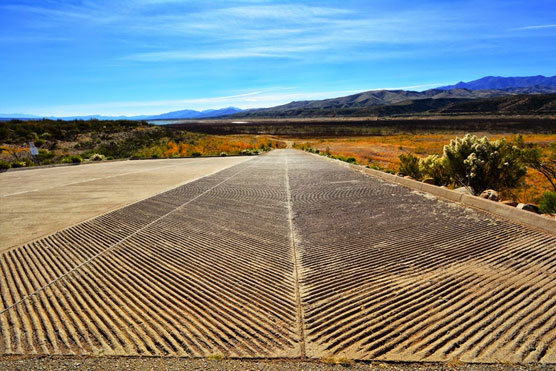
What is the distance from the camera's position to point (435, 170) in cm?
1336

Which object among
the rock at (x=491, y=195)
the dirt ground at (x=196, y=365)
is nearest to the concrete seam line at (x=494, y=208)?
the rock at (x=491, y=195)

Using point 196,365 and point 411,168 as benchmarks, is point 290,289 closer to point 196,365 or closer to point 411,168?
point 196,365

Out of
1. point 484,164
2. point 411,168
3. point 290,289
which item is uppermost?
point 484,164

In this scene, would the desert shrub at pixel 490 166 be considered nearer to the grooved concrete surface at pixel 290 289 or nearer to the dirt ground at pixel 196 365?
the grooved concrete surface at pixel 290 289

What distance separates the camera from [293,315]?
364 centimetres

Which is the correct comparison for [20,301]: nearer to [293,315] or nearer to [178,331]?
[178,331]

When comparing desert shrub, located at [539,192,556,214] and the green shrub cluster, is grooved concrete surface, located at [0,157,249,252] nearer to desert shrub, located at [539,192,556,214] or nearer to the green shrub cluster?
the green shrub cluster

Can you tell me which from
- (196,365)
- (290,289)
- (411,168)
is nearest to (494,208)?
(290,289)

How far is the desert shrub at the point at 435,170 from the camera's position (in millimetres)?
12734

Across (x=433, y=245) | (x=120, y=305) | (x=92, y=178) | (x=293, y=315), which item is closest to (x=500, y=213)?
(x=433, y=245)

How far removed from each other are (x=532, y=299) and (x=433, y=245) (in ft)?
5.80

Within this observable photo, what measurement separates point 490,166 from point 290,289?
32.1 ft

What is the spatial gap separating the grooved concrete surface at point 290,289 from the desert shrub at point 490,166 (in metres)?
4.46

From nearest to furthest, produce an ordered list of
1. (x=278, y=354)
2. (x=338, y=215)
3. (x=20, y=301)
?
(x=278, y=354)
(x=20, y=301)
(x=338, y=215)
